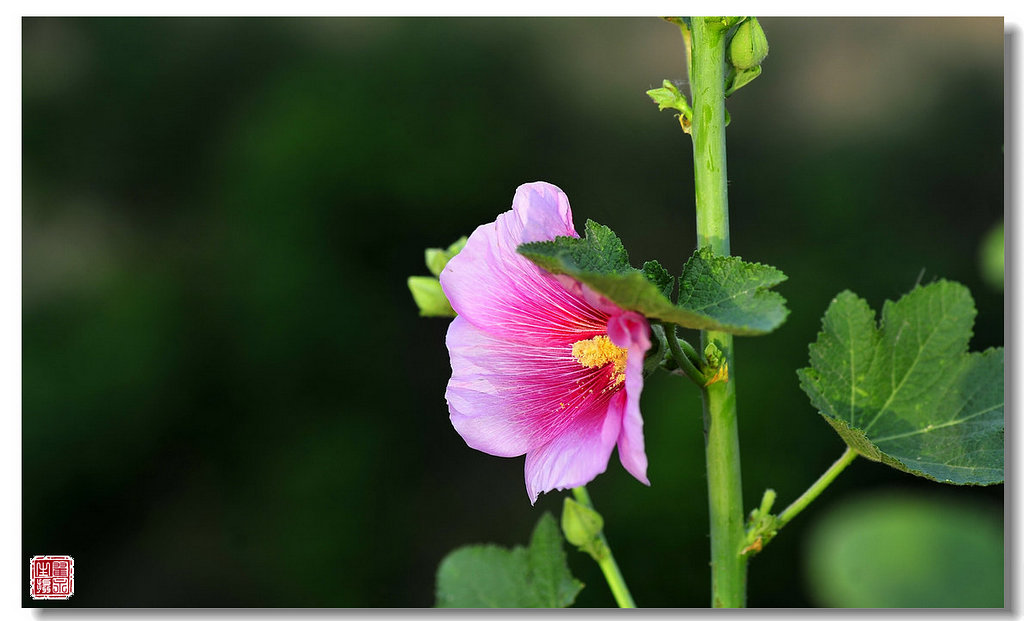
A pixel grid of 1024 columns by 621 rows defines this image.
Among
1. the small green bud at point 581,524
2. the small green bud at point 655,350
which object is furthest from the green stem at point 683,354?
the small green bud at point 581,524

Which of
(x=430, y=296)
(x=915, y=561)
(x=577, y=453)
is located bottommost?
(x=915, y=561)

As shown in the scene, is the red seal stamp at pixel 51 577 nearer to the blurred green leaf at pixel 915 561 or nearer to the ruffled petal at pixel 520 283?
the ruffled petal at pixel 520 283

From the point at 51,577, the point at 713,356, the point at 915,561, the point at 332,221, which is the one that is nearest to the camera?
the point at 713,356

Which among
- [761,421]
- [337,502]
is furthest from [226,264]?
[761,421]

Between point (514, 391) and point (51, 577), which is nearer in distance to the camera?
point (514, 391)

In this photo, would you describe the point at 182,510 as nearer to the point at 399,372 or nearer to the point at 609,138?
the point at 399,372

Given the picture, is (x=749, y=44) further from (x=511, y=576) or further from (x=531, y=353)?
(x=511, y=576)

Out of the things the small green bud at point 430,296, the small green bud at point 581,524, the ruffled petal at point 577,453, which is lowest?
the small green bud at point 581,524

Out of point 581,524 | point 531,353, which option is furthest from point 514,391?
point 581,524
